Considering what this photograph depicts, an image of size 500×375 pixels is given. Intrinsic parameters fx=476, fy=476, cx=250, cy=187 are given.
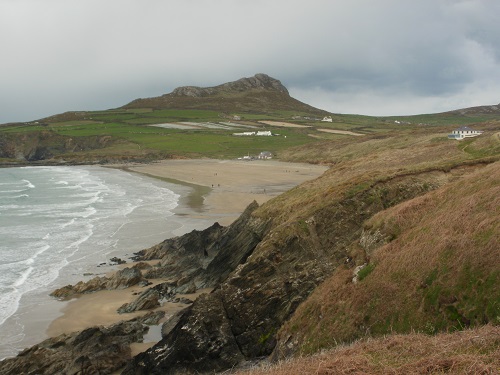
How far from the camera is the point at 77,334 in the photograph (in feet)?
71.8

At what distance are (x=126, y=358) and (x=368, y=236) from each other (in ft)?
36.3

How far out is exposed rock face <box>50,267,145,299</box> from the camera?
29.5 meters

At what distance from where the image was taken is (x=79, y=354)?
64.5ft

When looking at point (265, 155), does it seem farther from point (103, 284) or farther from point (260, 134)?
point (103, 284)

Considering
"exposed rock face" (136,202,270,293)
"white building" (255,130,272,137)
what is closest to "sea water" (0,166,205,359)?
"exposed rock face" (136,202,270,293)

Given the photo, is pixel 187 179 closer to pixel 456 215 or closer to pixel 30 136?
pixel 456 215

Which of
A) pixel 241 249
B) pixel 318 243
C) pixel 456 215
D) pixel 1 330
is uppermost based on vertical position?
pixel 456 215

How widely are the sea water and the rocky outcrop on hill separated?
250cm

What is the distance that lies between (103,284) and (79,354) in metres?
10.9

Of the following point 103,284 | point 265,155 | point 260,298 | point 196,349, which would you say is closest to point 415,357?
point 260,298

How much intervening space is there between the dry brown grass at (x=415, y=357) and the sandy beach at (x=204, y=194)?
1231cm

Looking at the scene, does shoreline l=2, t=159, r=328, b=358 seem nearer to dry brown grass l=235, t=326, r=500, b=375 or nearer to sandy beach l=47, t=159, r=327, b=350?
sandy beach l=47, t=159, r=327, b=350

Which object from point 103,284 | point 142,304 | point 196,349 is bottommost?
point 103,284

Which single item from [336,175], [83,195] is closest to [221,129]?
[83,195]
